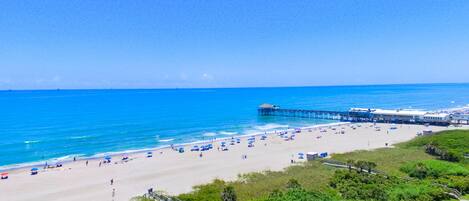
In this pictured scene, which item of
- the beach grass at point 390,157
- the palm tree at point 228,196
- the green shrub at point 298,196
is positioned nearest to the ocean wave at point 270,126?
the beach grass at point 390,157

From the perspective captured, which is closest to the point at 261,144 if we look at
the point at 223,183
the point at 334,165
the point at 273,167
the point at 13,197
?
the point at 273,167

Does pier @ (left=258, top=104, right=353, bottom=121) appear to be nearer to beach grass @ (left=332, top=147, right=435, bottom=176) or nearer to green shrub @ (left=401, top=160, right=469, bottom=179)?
beach grass @ (left=332, top=147, right=435, bottom=176)

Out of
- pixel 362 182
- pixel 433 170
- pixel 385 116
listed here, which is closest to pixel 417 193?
pixel 362 182

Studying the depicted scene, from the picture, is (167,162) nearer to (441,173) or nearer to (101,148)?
(101,148)

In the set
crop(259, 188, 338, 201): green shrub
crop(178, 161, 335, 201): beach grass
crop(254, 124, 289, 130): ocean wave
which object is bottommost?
crop(254, 124, 289, 130): ocean wave

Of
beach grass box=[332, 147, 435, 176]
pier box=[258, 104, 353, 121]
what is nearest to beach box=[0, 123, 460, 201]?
beach grass box=[332, 147, 435, 176]

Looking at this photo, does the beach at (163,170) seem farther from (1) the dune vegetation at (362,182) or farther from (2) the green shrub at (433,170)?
(2) the green shrub at (433,170)
